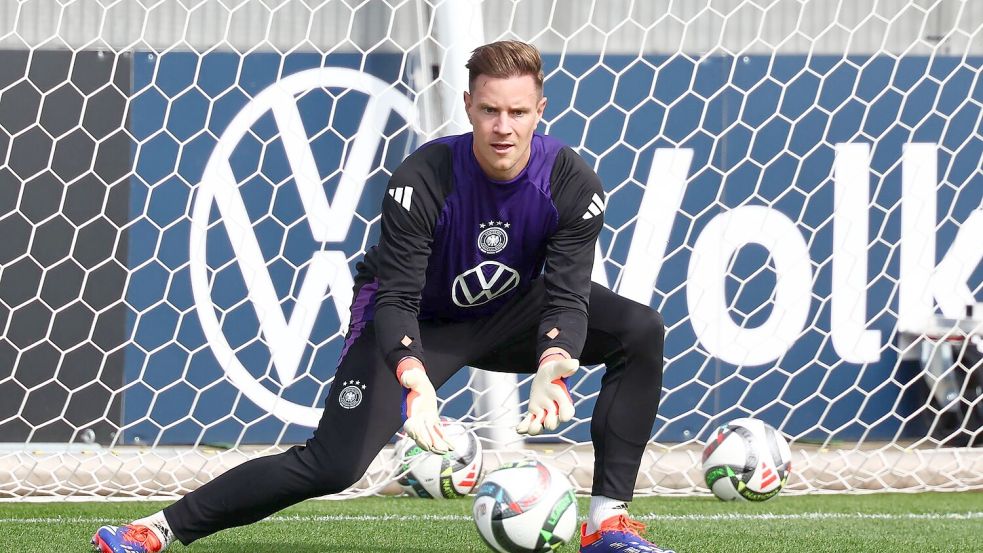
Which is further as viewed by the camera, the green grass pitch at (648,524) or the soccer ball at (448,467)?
the soccer ball at (448,467)

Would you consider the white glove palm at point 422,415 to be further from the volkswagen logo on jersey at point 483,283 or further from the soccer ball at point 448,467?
the soccer ball at point 448,467

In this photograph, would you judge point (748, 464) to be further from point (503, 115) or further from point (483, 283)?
point (503, 115)

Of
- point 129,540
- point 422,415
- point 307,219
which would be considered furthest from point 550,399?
point 307,219

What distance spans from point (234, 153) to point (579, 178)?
9.52 feet

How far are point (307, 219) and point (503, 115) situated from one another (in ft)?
9.61

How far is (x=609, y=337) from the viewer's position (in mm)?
3404

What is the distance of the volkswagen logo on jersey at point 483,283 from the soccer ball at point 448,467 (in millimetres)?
1438

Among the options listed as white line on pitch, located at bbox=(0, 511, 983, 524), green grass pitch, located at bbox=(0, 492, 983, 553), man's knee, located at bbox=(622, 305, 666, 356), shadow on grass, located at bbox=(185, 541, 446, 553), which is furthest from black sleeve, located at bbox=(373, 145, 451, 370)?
white line on pitch, located at bbox=(0, 511, 983, 524)

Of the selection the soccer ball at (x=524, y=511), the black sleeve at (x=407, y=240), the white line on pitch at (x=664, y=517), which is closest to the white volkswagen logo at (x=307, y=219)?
the white line on pitch at (x=664, y=517)

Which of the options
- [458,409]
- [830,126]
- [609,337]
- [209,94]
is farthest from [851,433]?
[209,94]

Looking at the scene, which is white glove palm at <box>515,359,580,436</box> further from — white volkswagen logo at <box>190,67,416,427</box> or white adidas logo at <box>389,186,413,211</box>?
white volkswagen logo at <box>190,67,416,427</box>

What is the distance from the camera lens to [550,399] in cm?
277

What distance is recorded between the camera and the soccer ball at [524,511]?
3.07 m

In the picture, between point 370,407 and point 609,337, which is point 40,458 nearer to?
point 370,407
